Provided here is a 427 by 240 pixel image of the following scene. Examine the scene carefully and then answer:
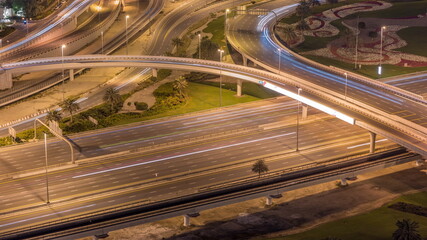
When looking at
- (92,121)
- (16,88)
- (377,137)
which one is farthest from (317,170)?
(16,88)

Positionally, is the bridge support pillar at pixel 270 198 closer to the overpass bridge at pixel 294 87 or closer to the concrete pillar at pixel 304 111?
the overpass bridge at pixel 294 87

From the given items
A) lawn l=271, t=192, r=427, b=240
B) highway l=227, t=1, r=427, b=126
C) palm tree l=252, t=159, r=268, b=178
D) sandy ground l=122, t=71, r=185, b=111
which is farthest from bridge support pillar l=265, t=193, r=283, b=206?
sandy ground l=122, t=71, r=185, b=111

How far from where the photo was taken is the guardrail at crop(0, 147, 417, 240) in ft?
364

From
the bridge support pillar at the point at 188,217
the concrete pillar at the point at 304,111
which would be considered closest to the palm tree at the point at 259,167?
the bridge support pillar at the point at 188,217

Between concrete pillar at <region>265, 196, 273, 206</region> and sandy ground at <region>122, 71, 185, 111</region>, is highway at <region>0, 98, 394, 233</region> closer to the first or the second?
concrete pillar at <region>265, 196, 273, 206</region>

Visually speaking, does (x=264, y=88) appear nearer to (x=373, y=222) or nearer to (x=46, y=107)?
(x=46, y=107)

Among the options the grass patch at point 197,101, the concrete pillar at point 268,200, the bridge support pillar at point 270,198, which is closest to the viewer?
the bridge support pillar at point 270,198

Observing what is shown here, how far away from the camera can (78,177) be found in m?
137

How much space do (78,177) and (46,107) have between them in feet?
152

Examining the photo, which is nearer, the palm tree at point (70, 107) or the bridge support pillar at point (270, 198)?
the bridge support pillar at point (270, 198)

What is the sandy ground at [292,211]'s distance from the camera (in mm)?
121875

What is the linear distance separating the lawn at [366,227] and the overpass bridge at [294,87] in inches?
554

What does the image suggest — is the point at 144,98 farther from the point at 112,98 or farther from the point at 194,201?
the point at 194,201

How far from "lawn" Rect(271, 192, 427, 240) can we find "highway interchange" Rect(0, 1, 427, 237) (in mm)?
19812
